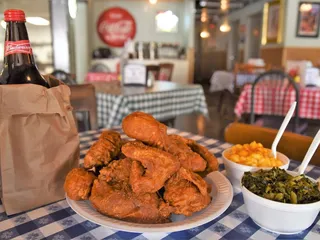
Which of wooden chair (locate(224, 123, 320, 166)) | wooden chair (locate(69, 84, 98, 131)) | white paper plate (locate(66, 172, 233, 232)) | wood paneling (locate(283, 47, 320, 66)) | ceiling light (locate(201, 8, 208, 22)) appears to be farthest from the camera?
ceiling light (locate(201, 8, 208, 22))

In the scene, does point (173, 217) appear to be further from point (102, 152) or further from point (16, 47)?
point (16, 47)

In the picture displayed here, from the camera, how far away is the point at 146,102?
2.30m

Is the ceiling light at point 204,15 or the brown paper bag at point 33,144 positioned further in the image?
the ceiling light at point 204,15

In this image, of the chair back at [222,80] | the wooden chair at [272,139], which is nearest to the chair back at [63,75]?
the wooden chair at [272,139]

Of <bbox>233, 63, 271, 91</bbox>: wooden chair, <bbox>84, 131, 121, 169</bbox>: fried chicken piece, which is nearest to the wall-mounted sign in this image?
<bbox>233, 63, 271, 91</bbox>: wooden chair

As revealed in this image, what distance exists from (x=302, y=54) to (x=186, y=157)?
622 centimetres

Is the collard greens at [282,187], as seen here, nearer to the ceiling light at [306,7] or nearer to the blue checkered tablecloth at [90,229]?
the blue checkered tablecloth at [90,229]

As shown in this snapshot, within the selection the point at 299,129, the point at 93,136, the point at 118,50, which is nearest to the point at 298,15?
the point at 118,50

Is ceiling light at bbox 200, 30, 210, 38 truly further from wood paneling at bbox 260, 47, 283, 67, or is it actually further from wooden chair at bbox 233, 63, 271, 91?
wooden chair at bbox 233, 63, 271, 91

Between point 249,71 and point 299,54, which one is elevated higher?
point 299,54

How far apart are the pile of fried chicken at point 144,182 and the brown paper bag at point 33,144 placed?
10cm

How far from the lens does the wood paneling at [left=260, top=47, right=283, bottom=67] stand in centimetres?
617

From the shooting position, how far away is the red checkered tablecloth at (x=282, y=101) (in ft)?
8.25

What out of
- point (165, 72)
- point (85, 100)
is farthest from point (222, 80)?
point (85, 100)
